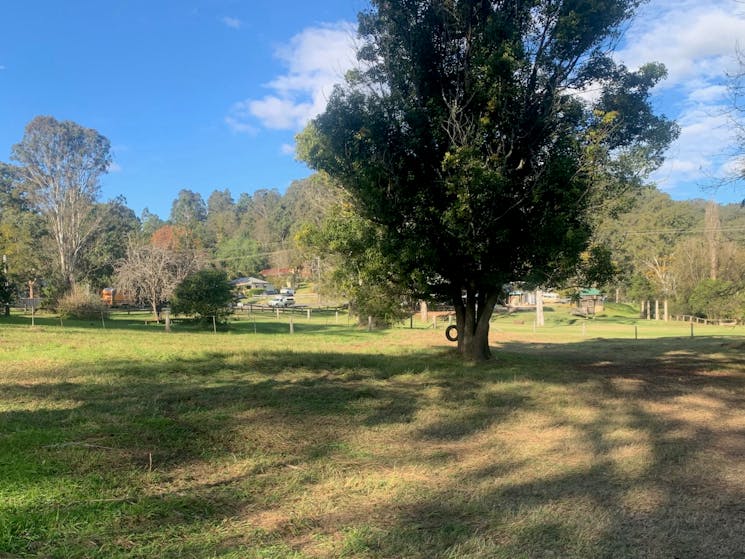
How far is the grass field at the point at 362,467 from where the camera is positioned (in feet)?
11.6

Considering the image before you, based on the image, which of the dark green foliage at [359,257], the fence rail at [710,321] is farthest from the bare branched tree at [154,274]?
the fence rail at [710,321]

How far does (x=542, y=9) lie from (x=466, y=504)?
11.3 m

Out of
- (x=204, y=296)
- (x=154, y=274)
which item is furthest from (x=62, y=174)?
(x=204, y=296)

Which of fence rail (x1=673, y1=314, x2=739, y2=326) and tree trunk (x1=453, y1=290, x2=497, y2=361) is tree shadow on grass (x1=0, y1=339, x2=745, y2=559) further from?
fence rail (x1=673, y1=314, x2=739, y2=326)

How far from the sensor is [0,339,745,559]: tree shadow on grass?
3549mm

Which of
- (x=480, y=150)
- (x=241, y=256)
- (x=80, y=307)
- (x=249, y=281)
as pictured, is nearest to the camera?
(x=480, y=150)

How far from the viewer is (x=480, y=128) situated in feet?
38.3

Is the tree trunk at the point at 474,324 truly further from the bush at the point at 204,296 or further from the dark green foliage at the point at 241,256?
the dark green foliage at the point at 241,256

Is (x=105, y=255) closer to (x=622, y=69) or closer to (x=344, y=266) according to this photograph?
(x=344, y=266)

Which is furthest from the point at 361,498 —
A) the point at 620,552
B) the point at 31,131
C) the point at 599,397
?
the point at 31,131

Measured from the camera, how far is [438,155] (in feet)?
40.1

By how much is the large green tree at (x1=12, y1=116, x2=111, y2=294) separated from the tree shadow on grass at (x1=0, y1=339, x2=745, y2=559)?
4319 cm

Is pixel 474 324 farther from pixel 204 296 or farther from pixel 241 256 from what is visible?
pixel 241 256

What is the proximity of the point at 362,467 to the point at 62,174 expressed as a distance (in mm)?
50854
